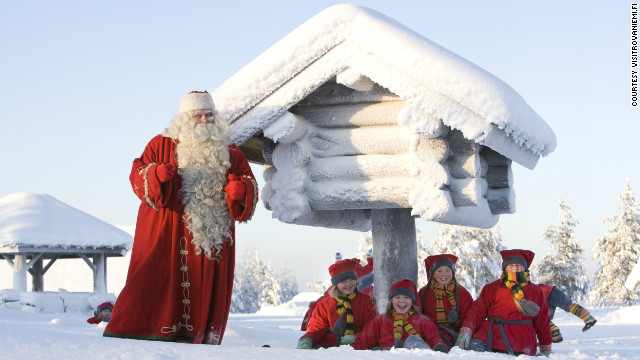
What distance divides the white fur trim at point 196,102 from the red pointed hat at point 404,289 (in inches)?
78.8

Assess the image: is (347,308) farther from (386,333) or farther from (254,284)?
(254,284)

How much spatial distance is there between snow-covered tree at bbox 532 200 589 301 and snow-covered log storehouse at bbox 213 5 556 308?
28088 millimetres

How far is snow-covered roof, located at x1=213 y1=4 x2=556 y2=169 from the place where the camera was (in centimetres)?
514

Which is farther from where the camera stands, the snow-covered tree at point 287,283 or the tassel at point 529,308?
the snow-covered tree at point 287,283

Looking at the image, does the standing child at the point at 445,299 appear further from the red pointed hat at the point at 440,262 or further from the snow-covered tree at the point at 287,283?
the snow-covered tree at the point at 287,283

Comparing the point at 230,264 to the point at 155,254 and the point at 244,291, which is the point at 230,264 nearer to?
the point at 155,254

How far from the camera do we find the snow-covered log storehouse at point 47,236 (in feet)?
64.5

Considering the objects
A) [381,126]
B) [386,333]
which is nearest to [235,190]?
[381,126]

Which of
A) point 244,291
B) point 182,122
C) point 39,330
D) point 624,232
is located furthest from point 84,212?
point 244,291

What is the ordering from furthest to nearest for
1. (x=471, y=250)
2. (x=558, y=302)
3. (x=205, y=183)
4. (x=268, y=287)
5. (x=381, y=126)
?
Result: 1. (x=268, y=287)
2. (x=471, y=250)
3. (x=558, y=302)
4. (x=381, y=126)
5. (x=205, y=183)

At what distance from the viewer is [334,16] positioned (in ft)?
18.0

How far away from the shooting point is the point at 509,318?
5.87m

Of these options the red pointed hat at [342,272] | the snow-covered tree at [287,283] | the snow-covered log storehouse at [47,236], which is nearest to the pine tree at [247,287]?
the snow-covered tree at [287,283]

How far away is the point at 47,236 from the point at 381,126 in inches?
639
